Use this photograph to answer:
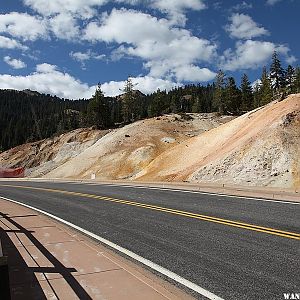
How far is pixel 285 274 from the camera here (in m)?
5.77

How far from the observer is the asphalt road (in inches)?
223

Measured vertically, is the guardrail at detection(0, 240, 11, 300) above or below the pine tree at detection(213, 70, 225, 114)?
below

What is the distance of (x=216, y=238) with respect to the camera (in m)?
8.25

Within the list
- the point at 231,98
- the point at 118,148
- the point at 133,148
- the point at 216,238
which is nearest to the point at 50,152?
the point at 118,148

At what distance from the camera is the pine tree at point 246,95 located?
97.1 m

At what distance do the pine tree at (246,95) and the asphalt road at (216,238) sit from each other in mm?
85771

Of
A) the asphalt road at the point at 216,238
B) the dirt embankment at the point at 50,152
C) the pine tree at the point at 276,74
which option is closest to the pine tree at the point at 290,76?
the pine tree at the point at 276,74

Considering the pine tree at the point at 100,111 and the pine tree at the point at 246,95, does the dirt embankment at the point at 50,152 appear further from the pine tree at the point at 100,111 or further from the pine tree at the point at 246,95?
the pine tree at the point at 246,95

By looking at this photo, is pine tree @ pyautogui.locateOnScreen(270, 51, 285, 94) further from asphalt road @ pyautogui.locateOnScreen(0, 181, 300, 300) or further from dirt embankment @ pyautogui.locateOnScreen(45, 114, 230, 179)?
asphalt road @ pyautogui.locateOnScreen(0, 181, 300, 300)

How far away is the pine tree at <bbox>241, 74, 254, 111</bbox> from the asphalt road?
85.8 m

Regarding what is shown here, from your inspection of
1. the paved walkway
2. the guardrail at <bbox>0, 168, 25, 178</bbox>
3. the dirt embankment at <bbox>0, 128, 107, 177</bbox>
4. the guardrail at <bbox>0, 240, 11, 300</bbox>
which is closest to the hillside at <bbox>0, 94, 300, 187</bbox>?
the dirt embankment at <bbox>0, 128, 107, 177</bbox>

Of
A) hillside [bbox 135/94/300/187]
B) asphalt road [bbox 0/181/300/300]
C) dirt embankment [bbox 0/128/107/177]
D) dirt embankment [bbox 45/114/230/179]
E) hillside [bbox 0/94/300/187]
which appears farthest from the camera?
dirt embankment [bbox 0/128/107/177]

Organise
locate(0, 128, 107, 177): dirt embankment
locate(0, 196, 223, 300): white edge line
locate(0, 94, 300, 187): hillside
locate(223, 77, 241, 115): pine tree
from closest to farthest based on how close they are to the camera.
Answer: locate(0, 196, 223, 300): white edge line → locate(0, 94, 300, 187): hillside → locate(0, 128, 107, 177): dirt embankment → locate(223, 77, 241, 115): pine tree

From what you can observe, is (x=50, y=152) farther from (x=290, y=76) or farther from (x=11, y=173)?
(x=290, y=76)
